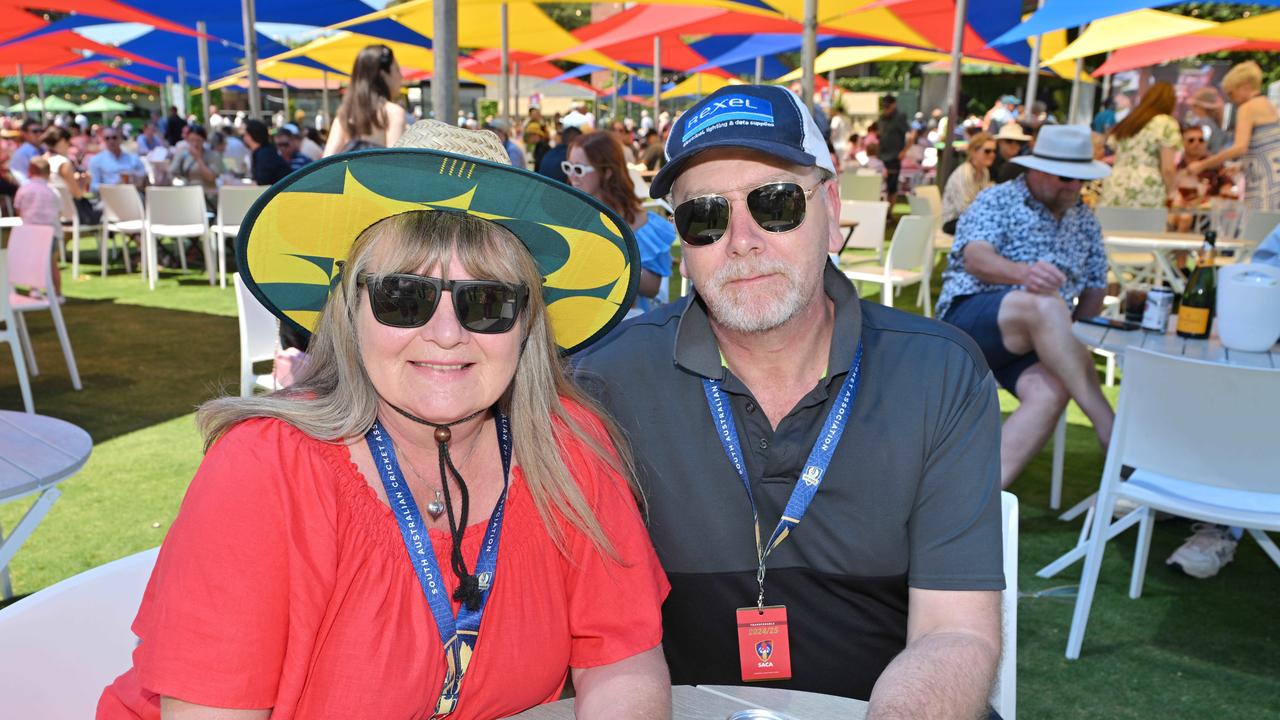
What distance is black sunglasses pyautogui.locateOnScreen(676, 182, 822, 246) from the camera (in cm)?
196

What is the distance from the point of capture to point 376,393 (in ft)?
5.57

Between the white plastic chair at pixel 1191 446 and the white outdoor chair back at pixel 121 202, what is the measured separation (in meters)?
10.0

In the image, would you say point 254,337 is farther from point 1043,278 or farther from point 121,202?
point 121,202

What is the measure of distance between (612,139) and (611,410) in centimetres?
386

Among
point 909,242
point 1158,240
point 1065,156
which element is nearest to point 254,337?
point 1065,156

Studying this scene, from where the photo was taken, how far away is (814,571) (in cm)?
185

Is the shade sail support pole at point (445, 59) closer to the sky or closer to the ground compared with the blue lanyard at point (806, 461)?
closer to the sky

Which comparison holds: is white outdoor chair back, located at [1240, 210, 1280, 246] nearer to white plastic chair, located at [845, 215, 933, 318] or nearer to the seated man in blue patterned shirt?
white plastic chair, located at [845, 215, 933, 318]

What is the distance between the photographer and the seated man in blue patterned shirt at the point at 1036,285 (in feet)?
14.0

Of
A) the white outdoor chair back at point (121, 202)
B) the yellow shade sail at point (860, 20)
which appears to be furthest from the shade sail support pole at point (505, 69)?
the white outdoor chair back at point (121, 202)

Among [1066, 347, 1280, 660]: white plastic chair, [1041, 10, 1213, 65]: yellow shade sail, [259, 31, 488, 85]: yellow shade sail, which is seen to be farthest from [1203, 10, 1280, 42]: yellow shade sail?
[259, 31, 488, 85]: yellow shade sail

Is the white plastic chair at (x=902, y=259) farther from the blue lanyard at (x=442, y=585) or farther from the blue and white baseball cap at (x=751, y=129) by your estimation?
the blue lanyard at (x=442, y=585)

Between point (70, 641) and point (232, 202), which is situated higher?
point (232, 202)

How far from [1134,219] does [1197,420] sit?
17.1ft
